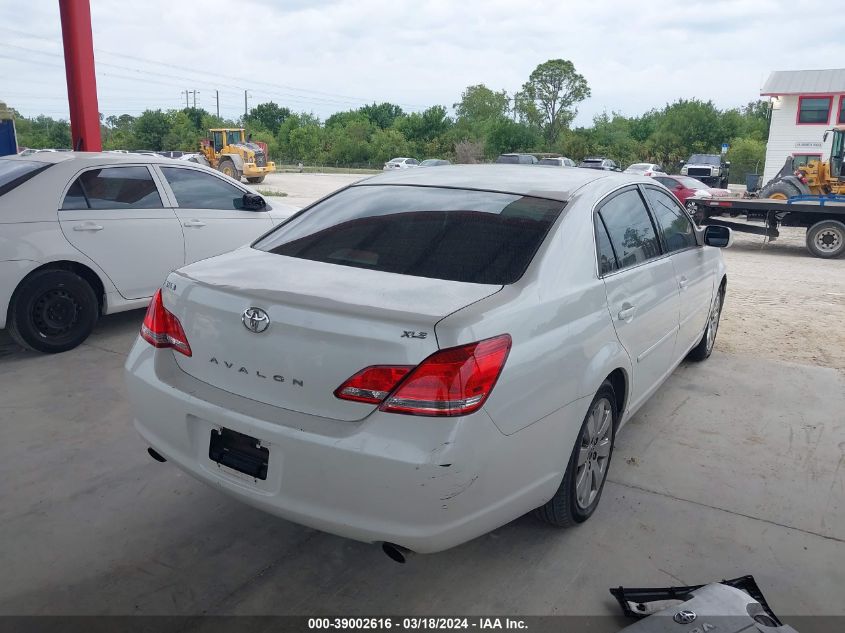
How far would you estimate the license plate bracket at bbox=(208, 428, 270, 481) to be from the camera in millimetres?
2449

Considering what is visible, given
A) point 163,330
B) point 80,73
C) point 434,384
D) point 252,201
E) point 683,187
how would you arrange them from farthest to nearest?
point 683,187 < point 80,73 < point 252,201 < point 163,330 < point 434,384

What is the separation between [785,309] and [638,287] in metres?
5.61

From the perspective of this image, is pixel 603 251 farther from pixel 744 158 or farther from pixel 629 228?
pixel 744 158

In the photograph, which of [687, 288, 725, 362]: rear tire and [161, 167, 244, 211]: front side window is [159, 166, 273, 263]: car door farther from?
[687, 288, 725, 362]: rear tire

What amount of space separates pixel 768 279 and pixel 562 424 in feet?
29.8

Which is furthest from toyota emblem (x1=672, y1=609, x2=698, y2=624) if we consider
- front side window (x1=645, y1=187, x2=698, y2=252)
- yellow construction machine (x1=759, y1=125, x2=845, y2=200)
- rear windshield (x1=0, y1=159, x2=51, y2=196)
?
yellow construction machine (x1=759, y1=125, x2=845, y2=200)

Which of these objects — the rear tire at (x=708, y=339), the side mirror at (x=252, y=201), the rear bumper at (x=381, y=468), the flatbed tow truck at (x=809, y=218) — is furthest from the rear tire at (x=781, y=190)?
the rear bumper at (x=381, y=468)

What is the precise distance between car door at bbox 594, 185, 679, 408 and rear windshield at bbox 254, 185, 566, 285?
41cm

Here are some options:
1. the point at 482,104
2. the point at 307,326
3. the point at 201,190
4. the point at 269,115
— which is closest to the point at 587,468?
the point at 307,326

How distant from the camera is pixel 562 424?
2691 mm

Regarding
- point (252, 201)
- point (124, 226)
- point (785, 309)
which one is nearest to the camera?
point (124, 226)

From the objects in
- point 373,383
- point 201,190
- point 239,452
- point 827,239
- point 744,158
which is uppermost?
point 744,158

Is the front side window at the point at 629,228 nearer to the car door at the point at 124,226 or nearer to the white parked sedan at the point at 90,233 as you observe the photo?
the white parked sedan at the point at 90,233

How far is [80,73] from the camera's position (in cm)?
922
